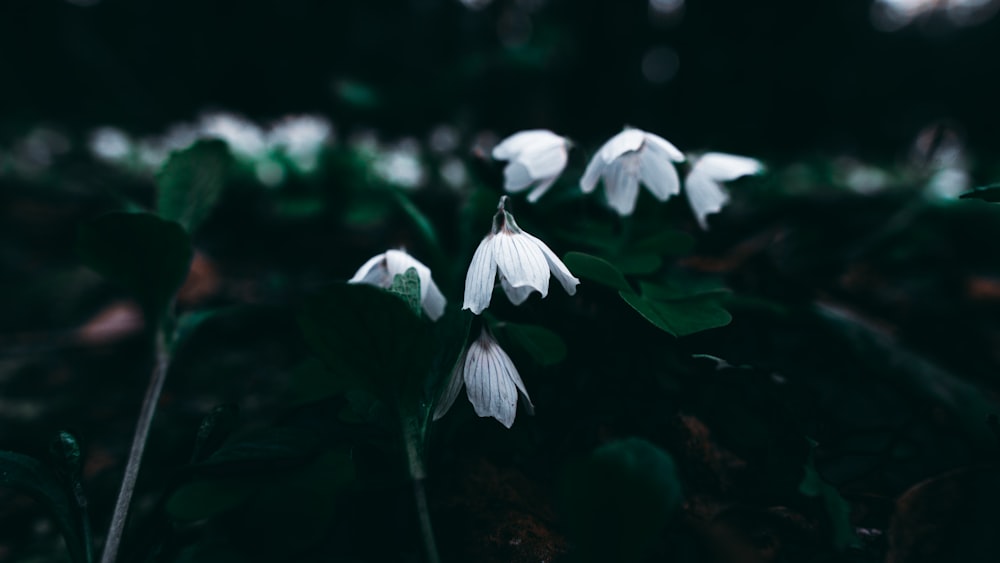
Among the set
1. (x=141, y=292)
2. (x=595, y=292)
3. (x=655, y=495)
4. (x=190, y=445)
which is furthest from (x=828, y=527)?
(x=141, y=292)

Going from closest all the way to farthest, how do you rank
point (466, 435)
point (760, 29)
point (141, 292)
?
point (466, 435), point (141, 292), point (760, 29)

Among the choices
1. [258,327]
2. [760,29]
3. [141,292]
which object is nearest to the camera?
[141,292]

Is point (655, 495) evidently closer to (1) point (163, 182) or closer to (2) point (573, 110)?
(1) point (163, 182)

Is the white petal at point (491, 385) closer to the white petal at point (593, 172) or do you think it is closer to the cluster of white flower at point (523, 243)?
the cluster of white flower at point (523, 243)

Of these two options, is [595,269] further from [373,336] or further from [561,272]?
[373,336]

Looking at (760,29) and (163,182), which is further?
(760,29)

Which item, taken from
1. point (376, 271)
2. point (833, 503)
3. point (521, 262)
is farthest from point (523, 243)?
point (833, 503)

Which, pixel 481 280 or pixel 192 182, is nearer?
pixel 481 280
